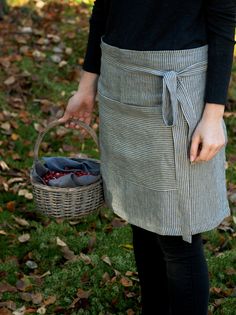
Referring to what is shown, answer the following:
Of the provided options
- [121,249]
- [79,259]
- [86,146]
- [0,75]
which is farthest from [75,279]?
[0,75]

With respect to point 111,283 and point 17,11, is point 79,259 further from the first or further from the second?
point 17,11

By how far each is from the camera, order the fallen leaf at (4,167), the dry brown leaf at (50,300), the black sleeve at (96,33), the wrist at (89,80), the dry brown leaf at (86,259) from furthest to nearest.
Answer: the fallen leaf at (4,167) → the dry brown leaf at (86,259) → the dry brown leaf at (50,300) → the wrist at (89,80) → the black sleeve at (96,33)

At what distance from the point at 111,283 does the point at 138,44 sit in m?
1.50

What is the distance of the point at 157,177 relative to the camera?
2.16 meters

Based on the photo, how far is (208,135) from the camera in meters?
2.03

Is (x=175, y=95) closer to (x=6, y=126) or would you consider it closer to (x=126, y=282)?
(x=126, y=282)

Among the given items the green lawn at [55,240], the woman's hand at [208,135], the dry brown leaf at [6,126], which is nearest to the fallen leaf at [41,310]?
the green lawn at [55,240]

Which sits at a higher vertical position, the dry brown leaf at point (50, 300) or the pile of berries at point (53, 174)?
the pile of berries at point (53, 174)

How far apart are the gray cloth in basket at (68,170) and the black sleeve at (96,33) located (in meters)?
0.40

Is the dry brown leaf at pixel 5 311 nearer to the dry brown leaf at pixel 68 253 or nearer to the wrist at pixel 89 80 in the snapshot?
the dry brown leaf at pixel 68 253

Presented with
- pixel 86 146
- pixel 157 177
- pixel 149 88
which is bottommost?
pixel 86 146

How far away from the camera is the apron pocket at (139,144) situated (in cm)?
211

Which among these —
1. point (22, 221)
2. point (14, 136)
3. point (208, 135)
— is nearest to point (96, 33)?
point (208, 135)

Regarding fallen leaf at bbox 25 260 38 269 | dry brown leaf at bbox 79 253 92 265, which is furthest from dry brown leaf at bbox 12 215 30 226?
dry brown leaf at bbox 79 253 92 265
